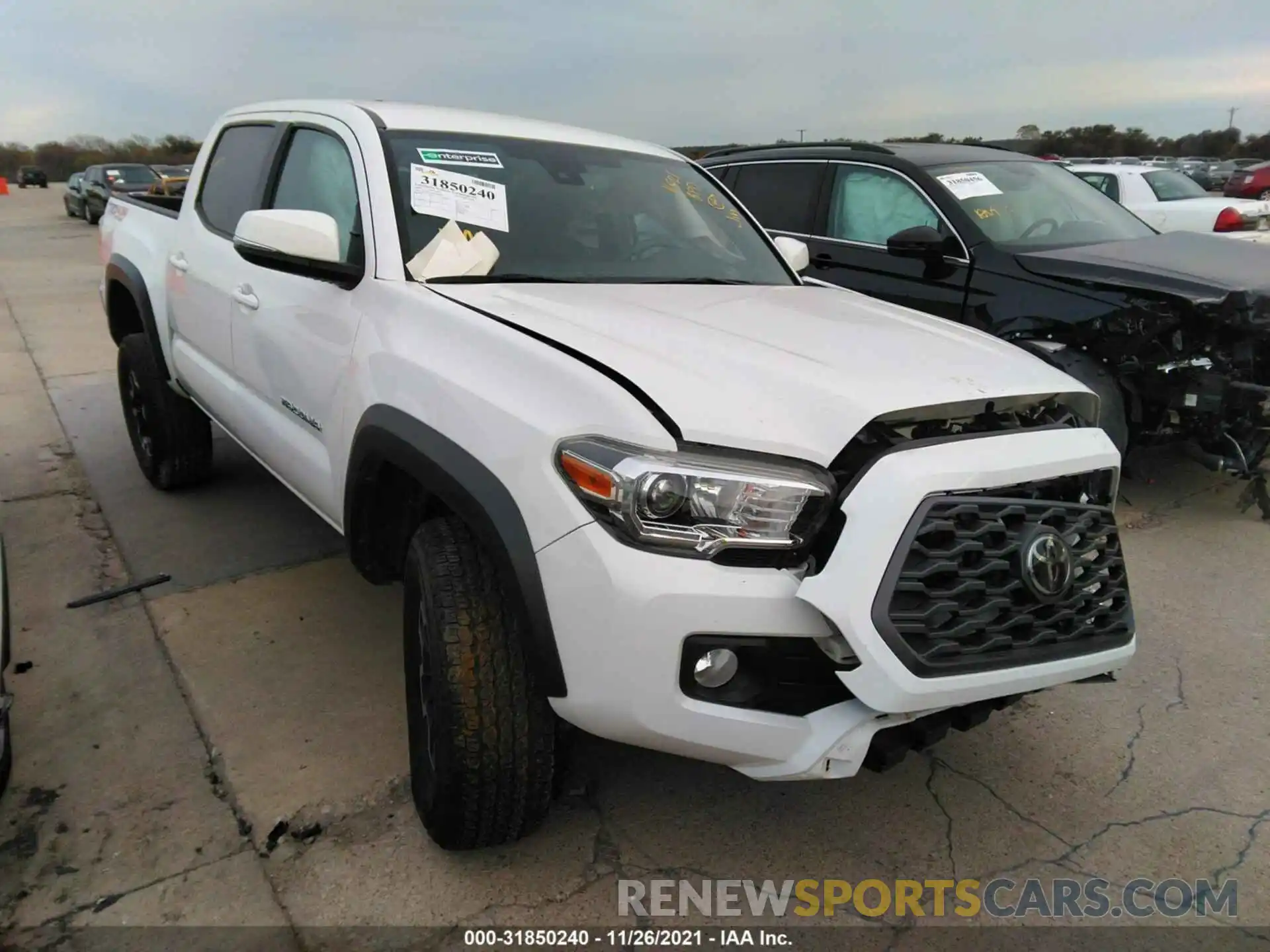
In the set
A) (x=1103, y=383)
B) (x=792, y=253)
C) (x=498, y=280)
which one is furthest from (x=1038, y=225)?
(x=498, y=280)

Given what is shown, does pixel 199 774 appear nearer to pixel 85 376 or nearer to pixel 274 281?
pixel 274 281

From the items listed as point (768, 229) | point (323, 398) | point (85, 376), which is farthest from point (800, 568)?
point (85, 376)

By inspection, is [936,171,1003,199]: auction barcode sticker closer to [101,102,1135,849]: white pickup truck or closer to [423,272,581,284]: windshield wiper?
[101,102,1135,849]: white pickup truck

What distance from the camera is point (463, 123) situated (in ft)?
10.3

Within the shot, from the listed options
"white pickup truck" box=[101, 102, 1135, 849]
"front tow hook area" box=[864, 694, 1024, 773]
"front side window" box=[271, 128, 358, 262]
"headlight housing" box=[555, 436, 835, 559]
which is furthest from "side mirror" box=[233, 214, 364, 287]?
"front tow hook area" box=[864, 694, 1024, 773]

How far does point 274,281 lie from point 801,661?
2212 millimetres

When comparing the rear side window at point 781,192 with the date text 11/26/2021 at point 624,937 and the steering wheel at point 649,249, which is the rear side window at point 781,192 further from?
the date text 11/26/2021 at point 624,937

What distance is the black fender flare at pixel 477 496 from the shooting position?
1.84 m

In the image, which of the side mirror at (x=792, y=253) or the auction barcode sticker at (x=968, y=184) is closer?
the side mirror at (x=792, y=253)

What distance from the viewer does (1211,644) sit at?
3418mm

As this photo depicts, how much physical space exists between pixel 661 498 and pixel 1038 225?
14.3ft

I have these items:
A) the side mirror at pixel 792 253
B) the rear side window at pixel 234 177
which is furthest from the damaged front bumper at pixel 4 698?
the side mirror at pixel 792 253

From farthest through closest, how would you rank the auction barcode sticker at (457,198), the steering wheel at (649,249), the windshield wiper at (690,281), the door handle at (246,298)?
the door handle at (246,298)
the steering wheel at (649,249)
the windshield wiper at (690,281)
the auction barcode sticker at (457,198)

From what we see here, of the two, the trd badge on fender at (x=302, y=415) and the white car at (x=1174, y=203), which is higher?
the white car at (x=1174, y=203)
